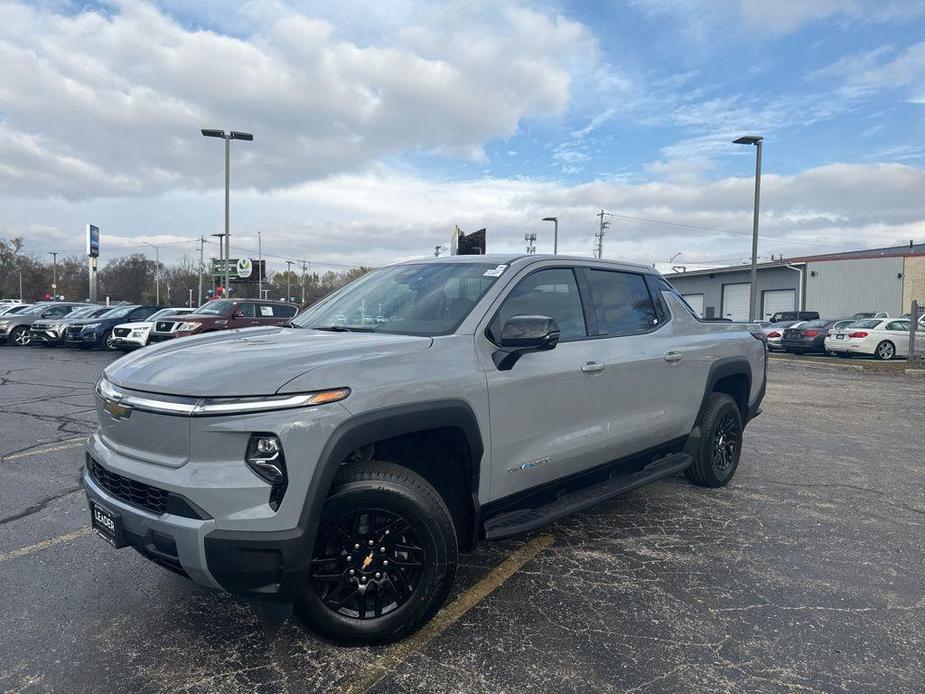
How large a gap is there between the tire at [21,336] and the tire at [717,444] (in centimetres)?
2444

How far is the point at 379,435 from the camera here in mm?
2770

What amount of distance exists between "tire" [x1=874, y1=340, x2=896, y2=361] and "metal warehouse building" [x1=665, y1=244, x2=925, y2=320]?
1683cm

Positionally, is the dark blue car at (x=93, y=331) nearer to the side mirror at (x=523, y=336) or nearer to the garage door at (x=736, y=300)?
the side mirror at (x=523, y=336)

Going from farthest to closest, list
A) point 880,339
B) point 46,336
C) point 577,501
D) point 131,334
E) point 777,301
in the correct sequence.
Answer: point 777,301
point 46,336
point 880,339
point 131,334
point 577,501

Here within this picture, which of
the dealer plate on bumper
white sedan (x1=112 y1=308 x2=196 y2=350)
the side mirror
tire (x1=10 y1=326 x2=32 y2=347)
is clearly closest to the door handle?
the side mirror

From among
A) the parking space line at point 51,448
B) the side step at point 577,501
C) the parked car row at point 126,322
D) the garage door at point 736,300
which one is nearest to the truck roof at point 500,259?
the side step at point 577,501

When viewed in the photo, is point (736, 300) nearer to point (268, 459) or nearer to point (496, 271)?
point (496, 271)

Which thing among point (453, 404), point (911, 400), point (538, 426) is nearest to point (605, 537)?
point (538, 426)

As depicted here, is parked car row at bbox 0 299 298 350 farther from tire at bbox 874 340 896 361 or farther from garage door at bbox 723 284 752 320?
garage door at bbox 723 284 752 320

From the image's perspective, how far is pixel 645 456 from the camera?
4.51m

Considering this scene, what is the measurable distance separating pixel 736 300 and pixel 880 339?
3024cm

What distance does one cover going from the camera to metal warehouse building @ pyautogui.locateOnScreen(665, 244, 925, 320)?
4050 cm

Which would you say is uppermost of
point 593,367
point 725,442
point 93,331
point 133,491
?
point 593,367

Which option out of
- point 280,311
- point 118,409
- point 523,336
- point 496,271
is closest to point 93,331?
point 280,311
